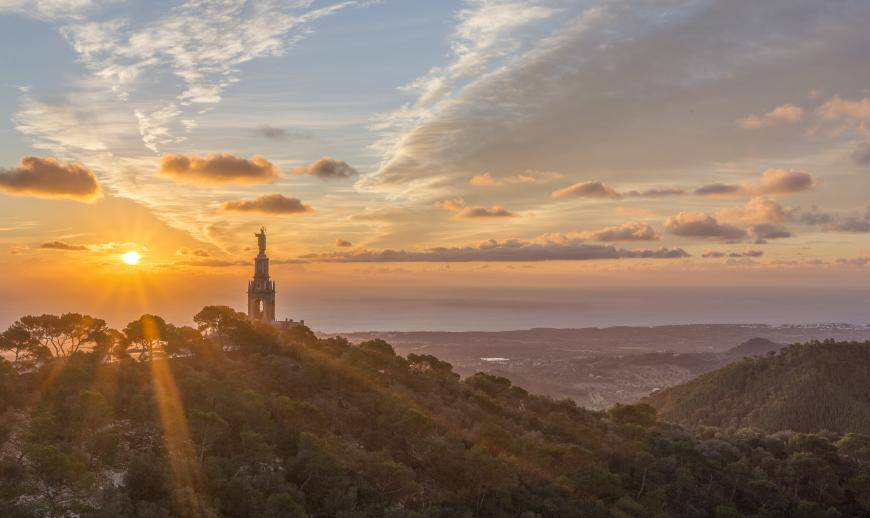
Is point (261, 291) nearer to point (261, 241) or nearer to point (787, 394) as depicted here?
point (261, 241)

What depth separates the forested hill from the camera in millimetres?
93769

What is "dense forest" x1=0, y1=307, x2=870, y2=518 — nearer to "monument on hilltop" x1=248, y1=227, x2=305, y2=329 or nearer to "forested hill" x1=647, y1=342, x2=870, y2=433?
"monument on hilltop" x1=248, y1=227, x2=305, y2=329

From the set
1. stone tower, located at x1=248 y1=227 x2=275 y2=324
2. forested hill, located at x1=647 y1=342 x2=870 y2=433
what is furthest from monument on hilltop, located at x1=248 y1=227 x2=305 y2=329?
forested hill, located at x1=647 y1=342 x2=870 y2=433

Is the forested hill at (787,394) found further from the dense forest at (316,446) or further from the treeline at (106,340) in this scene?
the treeline at (106,340)

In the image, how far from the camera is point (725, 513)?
39.5 meters

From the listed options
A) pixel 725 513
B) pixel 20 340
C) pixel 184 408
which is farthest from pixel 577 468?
pixel 20 340

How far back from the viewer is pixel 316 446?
109ft

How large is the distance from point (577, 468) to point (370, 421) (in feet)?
50.9

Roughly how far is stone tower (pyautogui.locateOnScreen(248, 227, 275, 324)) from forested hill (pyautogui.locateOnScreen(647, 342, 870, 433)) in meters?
70.2

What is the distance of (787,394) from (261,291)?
294 feet

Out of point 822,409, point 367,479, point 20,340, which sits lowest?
point 822,409

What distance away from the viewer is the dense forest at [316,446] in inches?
1108

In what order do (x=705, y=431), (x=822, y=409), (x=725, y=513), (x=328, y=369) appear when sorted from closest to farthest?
(x=725, y=513), (x=328, y=369), (x=705, y=431), (x=822, y=409)

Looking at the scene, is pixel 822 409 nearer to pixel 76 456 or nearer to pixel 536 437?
pixel 536 437
